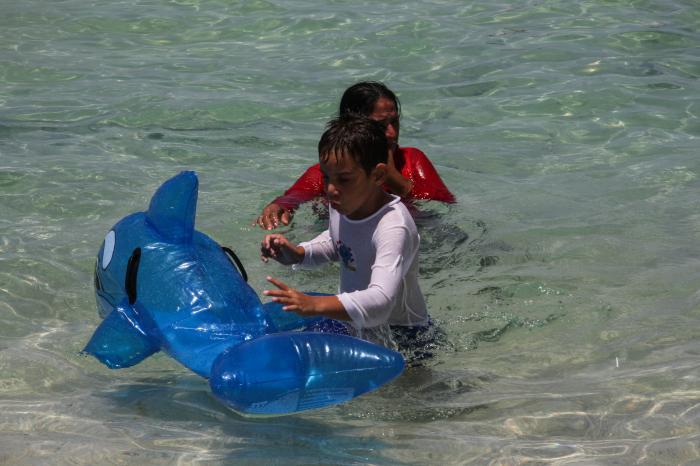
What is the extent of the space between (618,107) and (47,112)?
4.26 meters

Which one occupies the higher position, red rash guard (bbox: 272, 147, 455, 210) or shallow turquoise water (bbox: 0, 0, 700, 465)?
red rash guard (bbox: 272, 147, 455, 210)

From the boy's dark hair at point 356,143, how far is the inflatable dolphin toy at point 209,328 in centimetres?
58

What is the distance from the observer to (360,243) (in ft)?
11.7

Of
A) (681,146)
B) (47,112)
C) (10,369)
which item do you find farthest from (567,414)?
(47,112)

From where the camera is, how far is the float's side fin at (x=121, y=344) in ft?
11.4

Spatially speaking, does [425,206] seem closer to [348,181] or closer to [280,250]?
[280,250]

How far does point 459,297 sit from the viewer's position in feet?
15.9

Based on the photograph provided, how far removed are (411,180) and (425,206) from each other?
271mm

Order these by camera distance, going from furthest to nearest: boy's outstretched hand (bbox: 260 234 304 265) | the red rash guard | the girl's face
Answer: the red rash guard
the girl's face
boy's outstretched hand (bbox: 260 234 304 265)

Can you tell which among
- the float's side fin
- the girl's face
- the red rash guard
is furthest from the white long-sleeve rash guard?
the red rash guard

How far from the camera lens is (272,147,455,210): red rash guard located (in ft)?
17.1

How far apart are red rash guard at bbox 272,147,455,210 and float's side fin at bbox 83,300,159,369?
5.90 ft

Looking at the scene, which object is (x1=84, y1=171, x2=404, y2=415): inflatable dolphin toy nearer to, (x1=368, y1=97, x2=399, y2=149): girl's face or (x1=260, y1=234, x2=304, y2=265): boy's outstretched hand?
(x1=260, y1=234, x2=304, y2=265): boy's outstretched hand

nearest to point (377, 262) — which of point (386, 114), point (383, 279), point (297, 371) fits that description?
point (383, 279)
